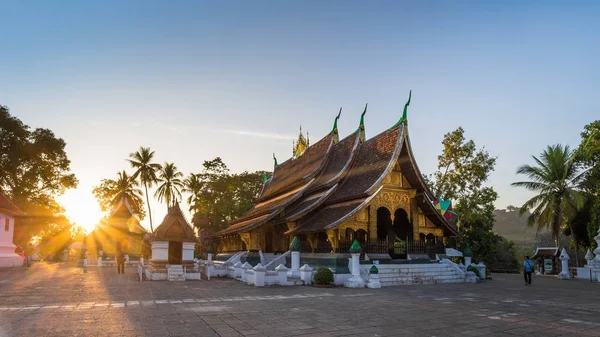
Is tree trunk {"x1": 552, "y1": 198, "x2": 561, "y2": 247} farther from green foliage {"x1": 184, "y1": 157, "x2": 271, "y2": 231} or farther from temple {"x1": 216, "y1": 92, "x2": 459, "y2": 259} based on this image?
green foliage {"x1": 184, "y1": 157, "x2": 271, "y2": 231}

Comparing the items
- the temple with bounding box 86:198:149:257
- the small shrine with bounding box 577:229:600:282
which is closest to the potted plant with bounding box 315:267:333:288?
the small shrine with bounding box 577:229:600:282

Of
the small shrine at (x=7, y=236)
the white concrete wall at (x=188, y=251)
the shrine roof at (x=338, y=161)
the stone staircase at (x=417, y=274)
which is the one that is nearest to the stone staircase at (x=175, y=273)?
the white concrete wall at (x=188, y=251)

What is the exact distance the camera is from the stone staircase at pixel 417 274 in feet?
49.6

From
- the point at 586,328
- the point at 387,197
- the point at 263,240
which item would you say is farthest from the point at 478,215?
the point at 586,328

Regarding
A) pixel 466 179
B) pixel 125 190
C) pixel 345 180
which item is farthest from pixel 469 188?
pixel 125 190

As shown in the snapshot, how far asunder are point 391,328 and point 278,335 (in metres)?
1.91

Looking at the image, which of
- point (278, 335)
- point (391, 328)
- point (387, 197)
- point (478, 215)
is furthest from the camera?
point (478, 215)

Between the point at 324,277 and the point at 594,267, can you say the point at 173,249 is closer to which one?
the point at 324,277

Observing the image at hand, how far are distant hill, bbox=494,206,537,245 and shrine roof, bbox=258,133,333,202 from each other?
287 ft

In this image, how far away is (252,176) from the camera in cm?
4372

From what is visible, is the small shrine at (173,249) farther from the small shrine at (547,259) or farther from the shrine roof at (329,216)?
the small shrine at (547,259)

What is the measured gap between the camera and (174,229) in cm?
1830

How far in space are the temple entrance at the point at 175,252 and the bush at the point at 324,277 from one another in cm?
773

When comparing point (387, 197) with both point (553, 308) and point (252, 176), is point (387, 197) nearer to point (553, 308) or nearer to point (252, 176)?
point (553, 308)
